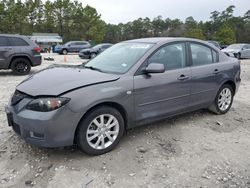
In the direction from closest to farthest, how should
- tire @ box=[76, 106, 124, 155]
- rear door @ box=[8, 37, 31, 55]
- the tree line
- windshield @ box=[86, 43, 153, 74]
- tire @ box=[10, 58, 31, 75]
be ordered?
tire @ box=[76, 106, 124, 155] → windshield @ box=[86, 43, 153, 74] → rear door @ box=[8, 37, 31, 55] → tire @ box=[10, 58, 31, 75] → the tree line

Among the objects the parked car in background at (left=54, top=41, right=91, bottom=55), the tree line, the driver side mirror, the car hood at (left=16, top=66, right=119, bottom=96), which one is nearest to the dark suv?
the car hood at (left=16, top=66, right=119, bottom=96)

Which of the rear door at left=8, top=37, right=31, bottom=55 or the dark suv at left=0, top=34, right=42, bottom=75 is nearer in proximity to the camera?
the dark suv at left=0, top=34, right=42, bottom=75

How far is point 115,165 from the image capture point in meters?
3.73

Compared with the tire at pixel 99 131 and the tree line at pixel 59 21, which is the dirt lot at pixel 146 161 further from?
the tree line at pixel 59 21

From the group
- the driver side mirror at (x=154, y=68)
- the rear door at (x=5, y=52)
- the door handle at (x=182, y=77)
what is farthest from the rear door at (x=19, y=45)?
the driver side mirror at (x=154, y=68)

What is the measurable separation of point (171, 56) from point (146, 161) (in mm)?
1851

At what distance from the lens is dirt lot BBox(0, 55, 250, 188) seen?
3436 millimetres

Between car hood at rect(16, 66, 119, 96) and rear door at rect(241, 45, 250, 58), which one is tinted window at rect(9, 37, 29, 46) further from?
rear door at rect(241, 45, 250, 58)

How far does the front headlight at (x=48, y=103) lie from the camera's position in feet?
11.5

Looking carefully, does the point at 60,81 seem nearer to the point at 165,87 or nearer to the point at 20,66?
the point at 165,87

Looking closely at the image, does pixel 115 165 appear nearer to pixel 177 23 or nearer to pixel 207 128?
pixel 207 128

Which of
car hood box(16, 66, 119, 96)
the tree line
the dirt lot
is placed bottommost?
the dirt lot

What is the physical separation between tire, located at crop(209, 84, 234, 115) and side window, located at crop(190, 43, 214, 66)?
63cm

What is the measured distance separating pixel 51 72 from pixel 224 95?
11.2 feet
